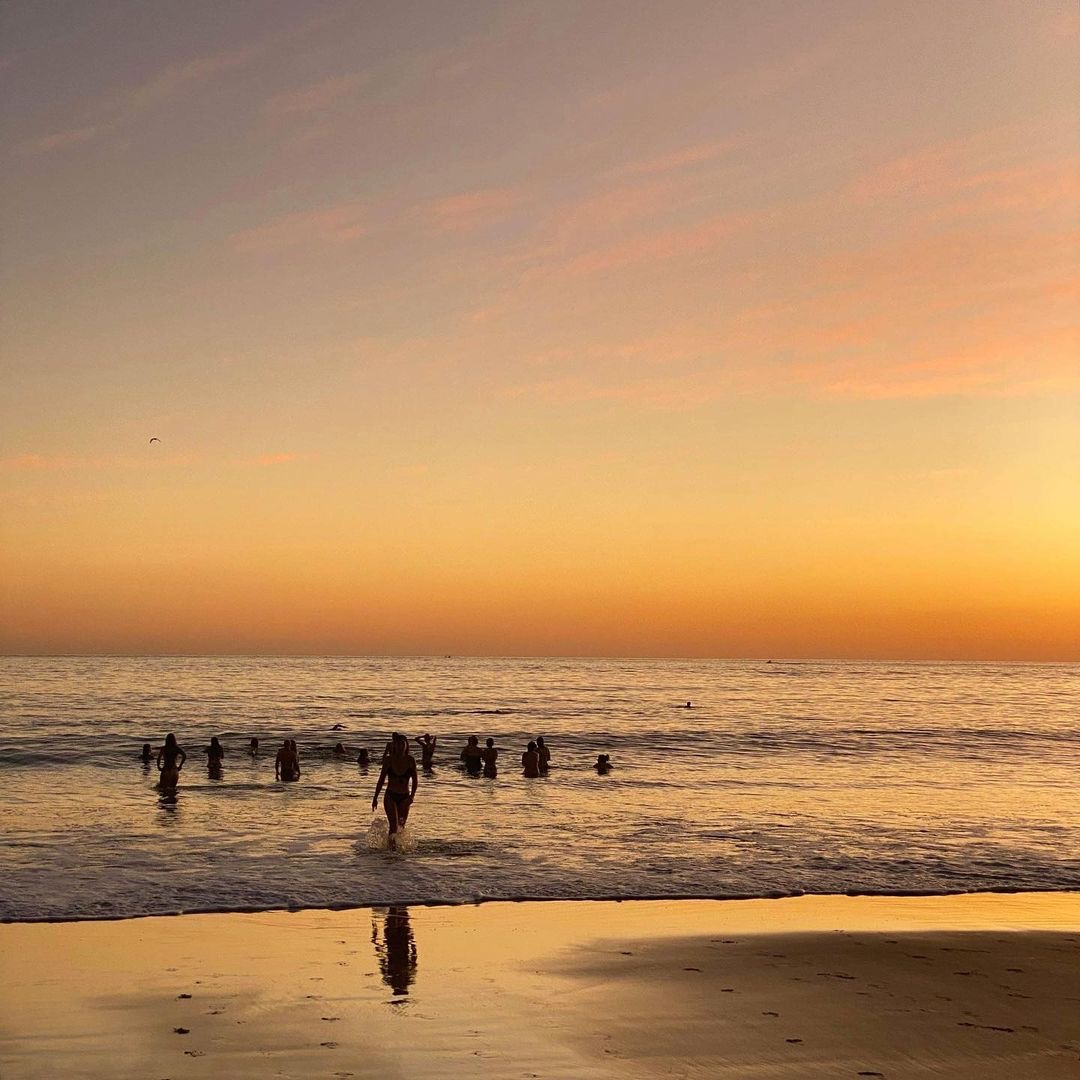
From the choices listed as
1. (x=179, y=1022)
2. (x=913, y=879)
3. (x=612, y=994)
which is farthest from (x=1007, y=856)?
(x=179, y=1022)

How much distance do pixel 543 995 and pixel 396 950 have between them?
2.35m

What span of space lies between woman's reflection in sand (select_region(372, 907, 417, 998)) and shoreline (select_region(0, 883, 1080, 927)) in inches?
28.8

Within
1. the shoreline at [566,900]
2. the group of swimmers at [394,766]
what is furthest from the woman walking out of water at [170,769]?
the shoreline at [566,900]

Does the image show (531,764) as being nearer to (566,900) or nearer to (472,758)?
(472,758)

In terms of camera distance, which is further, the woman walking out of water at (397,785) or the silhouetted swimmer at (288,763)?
the silhouetted swimmer at (288,763)

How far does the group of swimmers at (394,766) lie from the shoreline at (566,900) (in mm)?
4384

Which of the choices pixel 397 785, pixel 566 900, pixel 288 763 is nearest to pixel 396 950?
pixel 566 900

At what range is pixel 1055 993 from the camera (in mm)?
10344

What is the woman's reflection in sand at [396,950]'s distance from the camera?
1033 cm

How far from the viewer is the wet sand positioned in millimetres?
8180

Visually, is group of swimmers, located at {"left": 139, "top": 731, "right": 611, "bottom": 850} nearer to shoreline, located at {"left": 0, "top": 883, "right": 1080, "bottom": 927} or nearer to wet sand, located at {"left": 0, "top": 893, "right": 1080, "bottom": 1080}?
shoreline, located at {"left": 0, "top": 883, "right": 1080, "bottom": 927}

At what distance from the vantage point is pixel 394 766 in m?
19.7

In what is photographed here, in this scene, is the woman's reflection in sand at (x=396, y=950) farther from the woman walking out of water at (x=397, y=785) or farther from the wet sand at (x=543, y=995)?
the woman walking out of water at (x=397, y=785)

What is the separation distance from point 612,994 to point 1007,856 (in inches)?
467
